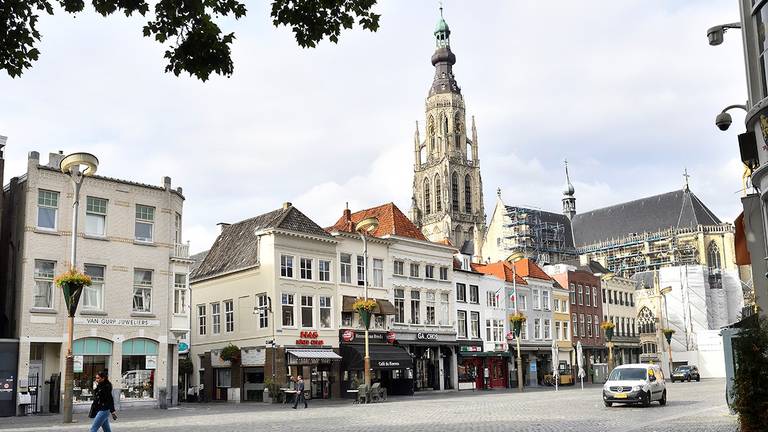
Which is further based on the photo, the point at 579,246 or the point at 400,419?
the point at 579,246

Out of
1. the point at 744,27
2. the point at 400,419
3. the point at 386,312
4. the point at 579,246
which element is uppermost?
the point at 579,246

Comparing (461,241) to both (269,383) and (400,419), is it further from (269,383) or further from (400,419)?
(400,419)

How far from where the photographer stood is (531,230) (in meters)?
108

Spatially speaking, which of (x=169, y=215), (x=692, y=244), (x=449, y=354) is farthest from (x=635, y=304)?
(x=169, y=215)

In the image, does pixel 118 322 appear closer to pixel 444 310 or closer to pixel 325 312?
pixel 325 312

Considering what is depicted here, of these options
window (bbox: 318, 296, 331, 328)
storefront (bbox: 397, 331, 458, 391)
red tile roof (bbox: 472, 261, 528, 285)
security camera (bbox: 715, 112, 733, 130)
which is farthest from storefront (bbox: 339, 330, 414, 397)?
security camera (bbox: 715, 112, 733, 130)

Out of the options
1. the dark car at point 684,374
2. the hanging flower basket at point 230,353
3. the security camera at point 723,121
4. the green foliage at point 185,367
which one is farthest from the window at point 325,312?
the dark car at point 684,374

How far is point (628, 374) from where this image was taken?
97.1ft

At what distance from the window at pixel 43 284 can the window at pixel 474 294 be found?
109 ft

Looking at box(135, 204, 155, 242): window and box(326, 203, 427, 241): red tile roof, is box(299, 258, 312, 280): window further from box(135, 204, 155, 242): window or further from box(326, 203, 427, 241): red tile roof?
box(135, 204, 155, 242): window

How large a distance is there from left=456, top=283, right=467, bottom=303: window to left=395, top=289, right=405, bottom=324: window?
702cm

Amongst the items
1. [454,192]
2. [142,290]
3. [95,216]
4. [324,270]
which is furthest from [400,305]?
[454,192]

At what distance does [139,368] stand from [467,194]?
99361mm

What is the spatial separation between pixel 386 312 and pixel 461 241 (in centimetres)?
7911
